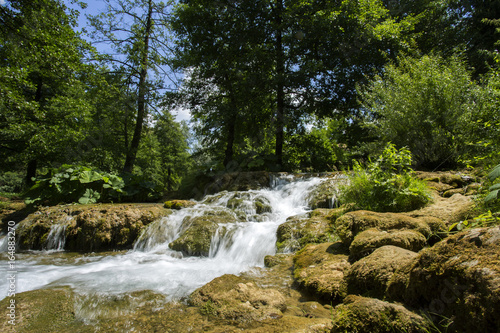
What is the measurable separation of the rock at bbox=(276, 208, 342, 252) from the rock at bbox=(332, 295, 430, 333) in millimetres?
2383

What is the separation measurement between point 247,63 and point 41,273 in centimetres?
1161

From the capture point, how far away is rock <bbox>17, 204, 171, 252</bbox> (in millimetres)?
5828

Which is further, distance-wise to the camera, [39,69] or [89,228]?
[39,69]

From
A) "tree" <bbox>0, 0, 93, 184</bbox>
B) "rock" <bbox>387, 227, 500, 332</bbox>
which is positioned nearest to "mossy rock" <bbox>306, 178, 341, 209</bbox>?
"rock" <bbox>387, 227, 500, 332</bbox>

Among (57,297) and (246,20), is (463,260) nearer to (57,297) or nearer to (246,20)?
(57,297)

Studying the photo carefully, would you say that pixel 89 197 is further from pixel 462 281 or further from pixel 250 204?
pixel 462 281

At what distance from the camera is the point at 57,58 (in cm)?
944

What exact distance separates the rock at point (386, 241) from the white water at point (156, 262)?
1.84 metres

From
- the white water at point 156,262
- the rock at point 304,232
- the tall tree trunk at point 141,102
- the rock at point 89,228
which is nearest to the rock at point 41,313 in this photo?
the white water at point 156,262

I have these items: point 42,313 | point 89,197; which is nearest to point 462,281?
point 42,313

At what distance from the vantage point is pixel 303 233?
4215 mm

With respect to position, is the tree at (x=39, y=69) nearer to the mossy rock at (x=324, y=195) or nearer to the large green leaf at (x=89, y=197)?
the large green leaf at (x=89, y=197)

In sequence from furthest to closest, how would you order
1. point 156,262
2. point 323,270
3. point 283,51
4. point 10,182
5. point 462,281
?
point 10,182 < point 283,51 < point 156,262 < point 323,270 < point 462,281

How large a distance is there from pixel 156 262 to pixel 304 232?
8.95ft
